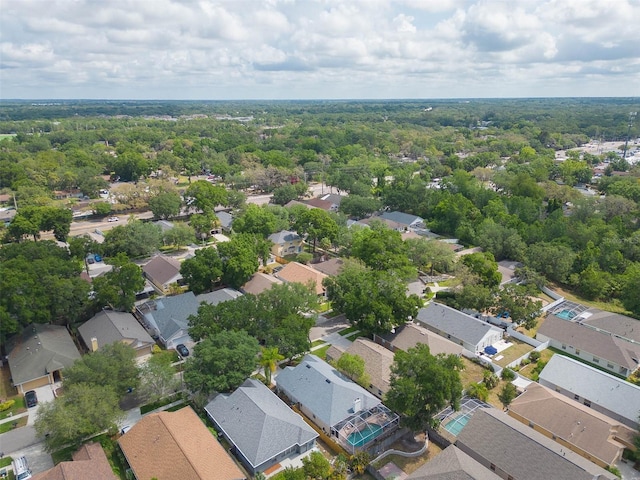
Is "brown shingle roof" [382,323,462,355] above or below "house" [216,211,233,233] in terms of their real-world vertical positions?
below

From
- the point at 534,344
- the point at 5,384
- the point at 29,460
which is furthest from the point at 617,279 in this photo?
the point at 5,384

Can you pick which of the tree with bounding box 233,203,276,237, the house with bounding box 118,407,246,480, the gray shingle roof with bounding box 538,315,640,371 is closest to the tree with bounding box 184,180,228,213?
the tree with bounding box 233,203,276,237

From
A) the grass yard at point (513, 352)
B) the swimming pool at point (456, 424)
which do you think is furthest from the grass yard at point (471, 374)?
the swimming pool at point (456, 424)

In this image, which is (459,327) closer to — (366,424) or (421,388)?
(421,388)

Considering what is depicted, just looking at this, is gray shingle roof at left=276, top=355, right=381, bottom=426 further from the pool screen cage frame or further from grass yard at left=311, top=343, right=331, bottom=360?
grass yard at left=311, top=343, right=331, bottom=360

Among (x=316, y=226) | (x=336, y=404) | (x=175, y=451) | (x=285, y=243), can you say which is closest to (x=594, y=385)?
(x=336, y=404)

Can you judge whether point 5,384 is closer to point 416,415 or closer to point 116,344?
point 116,344
